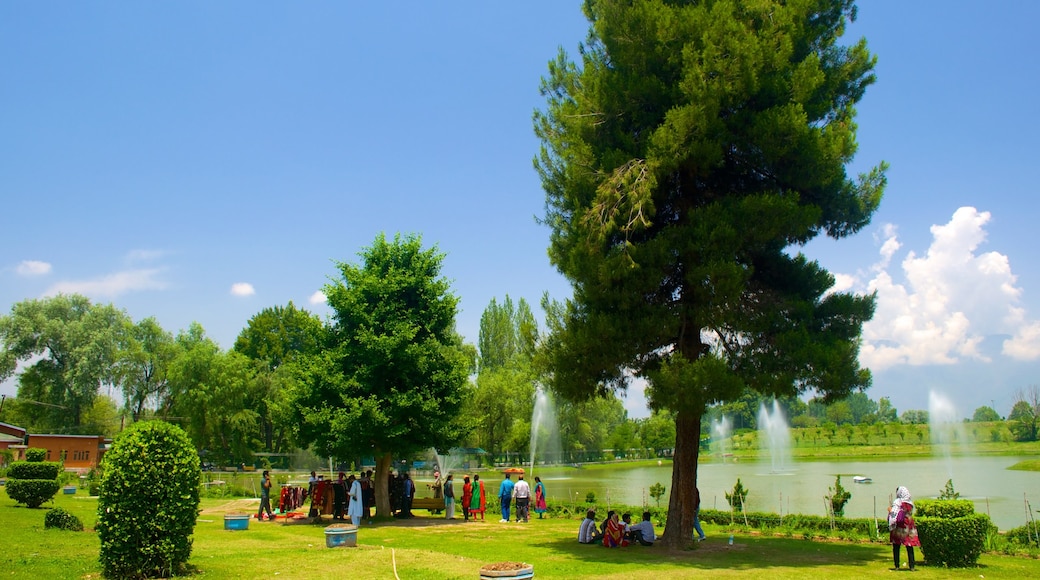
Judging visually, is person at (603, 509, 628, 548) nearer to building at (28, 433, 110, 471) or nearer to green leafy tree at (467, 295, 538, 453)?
green leafy tree at (467, 295, 538, 453)

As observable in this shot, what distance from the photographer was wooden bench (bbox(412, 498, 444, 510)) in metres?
24.6

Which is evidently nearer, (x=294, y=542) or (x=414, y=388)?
(x=294, y=542)

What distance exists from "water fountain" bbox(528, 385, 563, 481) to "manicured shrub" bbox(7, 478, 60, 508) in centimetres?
3998

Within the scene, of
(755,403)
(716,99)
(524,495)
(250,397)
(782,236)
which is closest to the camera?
(716,99)

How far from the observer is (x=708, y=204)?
16.5 m

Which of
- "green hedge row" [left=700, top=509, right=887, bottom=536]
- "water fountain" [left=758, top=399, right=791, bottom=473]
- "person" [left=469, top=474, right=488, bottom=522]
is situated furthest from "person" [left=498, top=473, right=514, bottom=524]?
"water fountain" [left=758, top=399, right=791, bottom=473]

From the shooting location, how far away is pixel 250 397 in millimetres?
63344

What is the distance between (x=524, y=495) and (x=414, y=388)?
17.2 ft

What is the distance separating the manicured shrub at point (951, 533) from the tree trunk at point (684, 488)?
4816mm

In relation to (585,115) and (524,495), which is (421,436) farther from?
(585,115)

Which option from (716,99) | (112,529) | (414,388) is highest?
(716,99)

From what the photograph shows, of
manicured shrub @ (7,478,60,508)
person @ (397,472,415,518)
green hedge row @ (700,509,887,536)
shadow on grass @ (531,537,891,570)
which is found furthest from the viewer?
person @ (397,472,415,518)

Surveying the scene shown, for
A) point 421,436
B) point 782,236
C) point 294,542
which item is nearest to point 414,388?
point 421,436

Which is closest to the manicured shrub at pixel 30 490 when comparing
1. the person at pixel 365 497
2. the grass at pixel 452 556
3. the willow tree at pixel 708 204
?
the grass at pixel 452 556
